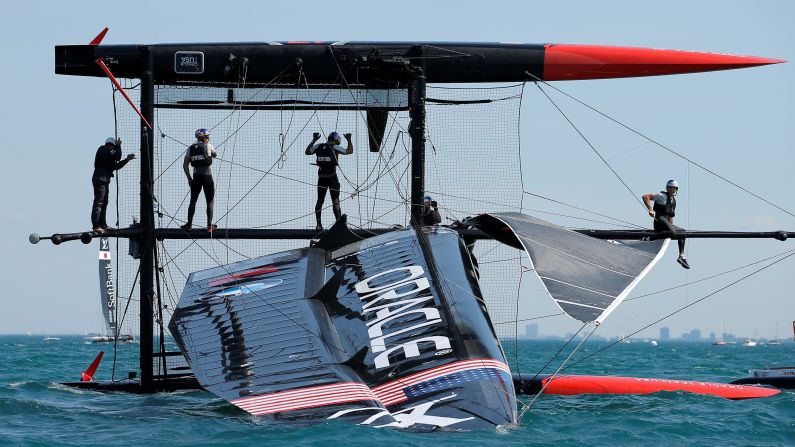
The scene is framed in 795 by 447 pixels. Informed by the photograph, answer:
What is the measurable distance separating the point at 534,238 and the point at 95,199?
6294mm

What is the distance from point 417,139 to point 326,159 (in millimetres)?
1222

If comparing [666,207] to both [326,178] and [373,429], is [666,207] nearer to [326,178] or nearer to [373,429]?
[326,178]

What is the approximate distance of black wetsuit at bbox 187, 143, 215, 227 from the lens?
600 inches

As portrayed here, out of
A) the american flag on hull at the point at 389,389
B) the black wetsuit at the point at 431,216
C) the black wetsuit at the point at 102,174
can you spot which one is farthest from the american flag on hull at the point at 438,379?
the black wetsuit at the point at 102,174

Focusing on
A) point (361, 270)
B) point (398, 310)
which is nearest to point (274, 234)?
point (361, 270)

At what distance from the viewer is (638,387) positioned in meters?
16.5

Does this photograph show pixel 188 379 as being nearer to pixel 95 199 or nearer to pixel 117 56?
pixel 95 199

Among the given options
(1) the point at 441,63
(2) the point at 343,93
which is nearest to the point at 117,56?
(2) the point at 343,93

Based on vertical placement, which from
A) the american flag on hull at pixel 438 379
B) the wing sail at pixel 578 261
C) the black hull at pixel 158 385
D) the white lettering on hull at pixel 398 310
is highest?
the wing sail at pixel 578 261

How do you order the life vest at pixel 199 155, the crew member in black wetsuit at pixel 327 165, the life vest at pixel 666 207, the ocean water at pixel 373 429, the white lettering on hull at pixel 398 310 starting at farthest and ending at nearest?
the life vest at pixel 666 207 < the crew member in black wetsuit at pixel 327 165 < the life vest at pixel 199 155 < the white lettering on hull at pixel 398 310 < the ocean water at pixel 373 429

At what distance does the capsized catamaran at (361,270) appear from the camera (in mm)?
10469

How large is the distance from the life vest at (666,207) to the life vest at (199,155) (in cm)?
592

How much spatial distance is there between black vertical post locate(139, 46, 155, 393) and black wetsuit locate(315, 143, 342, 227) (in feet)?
7.14

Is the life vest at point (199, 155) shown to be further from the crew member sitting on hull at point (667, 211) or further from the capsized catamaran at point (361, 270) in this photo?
the crew member sitting on hull at point (667, 211)
